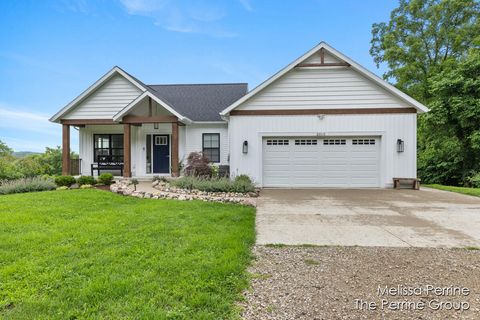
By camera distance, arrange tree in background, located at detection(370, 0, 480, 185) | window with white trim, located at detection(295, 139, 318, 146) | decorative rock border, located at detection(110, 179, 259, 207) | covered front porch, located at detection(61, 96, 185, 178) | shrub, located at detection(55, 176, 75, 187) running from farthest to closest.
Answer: tree in background, located at detection(370, 0, 480, 185), covered front porch, located at detection(61, 96, 185, 178), window with white trim, located at detection(295, 139, 318, 146), shrub, located at detection(55, 176, 75, 187), decorative rock border, located at detection(110, 179, 259, 207)

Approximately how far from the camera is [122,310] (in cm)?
249

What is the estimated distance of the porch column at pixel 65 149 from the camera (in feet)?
46.5

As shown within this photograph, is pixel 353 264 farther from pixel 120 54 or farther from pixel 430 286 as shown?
pixel 120 54

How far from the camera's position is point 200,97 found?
16.9 meters

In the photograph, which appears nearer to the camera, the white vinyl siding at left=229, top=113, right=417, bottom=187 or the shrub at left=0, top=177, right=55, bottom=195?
the shrub at left=0, top=177, right=55, bottom=195

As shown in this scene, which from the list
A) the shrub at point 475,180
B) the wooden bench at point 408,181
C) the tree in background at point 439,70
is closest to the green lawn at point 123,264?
the wooden bench at point 408,181

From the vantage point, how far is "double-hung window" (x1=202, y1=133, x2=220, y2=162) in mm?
14492

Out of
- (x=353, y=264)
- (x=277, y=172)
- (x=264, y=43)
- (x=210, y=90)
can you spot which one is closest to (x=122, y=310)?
(x=353, y=264)

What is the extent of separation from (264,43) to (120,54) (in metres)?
12.3

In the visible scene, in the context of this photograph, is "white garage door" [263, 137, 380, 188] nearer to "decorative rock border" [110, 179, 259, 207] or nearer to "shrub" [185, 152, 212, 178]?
"shrub" [185, 152, 212, 178]

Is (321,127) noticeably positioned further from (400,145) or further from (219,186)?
(219,186)

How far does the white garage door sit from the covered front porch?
4744 mm

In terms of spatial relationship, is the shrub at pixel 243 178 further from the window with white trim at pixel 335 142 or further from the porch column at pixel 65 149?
the porch column at pixel 65 149

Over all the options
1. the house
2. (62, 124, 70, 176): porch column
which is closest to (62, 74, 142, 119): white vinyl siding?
(62, 124, 70, 176): porch column
